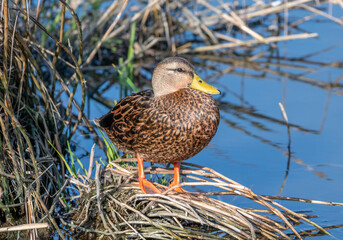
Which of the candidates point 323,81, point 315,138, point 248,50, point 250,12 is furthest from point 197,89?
point 250,12

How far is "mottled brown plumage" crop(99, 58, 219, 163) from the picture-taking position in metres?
3.87

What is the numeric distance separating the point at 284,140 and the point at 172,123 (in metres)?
2.15

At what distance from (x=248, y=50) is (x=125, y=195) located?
13.7 ft

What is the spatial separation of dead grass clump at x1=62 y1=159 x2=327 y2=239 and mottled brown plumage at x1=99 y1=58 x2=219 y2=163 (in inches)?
11.9

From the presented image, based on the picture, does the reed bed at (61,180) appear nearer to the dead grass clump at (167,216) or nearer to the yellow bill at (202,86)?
the dead grass clump at (167,216)

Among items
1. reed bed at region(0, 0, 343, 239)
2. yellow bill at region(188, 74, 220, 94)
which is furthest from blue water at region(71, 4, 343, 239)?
yellow bill at region(188, 74, 220, 94)

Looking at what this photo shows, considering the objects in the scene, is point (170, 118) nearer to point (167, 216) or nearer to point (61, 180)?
point (167, 216)

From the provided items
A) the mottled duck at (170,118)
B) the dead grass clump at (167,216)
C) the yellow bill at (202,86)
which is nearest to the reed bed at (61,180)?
the dead grass clump at (167,216)

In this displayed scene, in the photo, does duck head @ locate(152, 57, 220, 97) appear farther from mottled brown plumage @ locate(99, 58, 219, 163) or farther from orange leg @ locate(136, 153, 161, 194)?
orange leg @ locate(136, 153, 161, 194)

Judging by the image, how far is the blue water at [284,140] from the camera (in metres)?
4.88

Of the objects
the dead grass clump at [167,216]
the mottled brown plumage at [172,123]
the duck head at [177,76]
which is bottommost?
the dead grass clump at [167,216]

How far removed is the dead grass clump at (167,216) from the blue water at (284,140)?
38 centimetres

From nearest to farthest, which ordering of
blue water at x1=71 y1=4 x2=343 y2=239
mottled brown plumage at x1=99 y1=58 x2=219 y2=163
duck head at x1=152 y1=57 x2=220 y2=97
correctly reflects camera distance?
mottled brown plumage at x1=99 y1=58 x2=219 y2=163
duck head at x1=152 y1=57 x2=220 y2=97
blue water at x1=71 y1=4 x2=343 y2=239

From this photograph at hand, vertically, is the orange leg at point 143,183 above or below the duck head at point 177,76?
below
